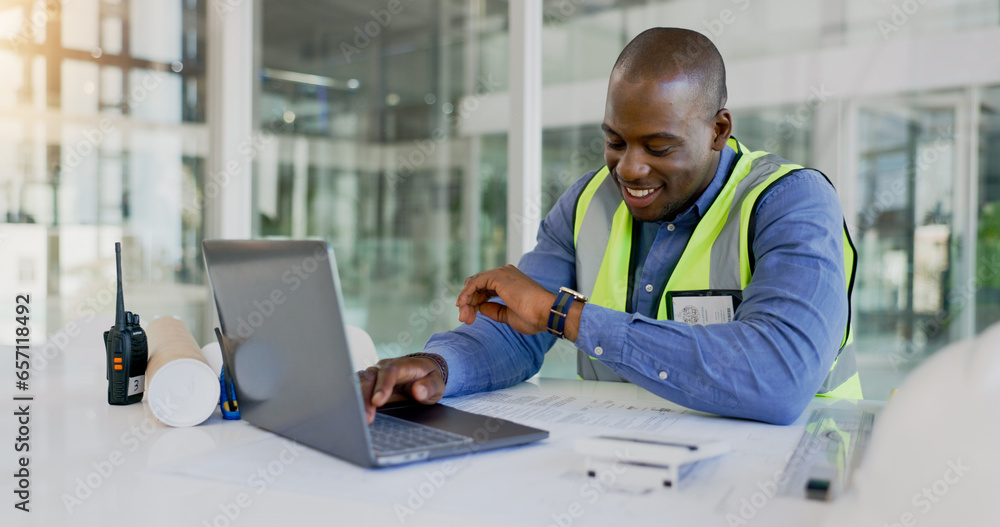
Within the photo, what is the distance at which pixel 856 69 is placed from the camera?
111 inches

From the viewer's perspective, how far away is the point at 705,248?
161cm

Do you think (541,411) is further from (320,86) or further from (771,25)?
(320,86)

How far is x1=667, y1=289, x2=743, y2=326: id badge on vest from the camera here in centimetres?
155

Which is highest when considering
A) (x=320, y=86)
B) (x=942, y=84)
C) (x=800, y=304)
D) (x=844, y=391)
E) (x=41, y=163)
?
(x=320, y=86)

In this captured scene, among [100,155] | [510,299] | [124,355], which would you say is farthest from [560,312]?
[100,155]

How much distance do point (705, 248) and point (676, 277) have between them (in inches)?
3.4

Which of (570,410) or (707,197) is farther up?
(707,197)

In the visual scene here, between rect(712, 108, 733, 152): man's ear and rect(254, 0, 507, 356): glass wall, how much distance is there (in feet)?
5.61

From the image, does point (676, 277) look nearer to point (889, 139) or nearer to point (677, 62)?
point (677, 62)

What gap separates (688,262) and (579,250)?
0.32 m

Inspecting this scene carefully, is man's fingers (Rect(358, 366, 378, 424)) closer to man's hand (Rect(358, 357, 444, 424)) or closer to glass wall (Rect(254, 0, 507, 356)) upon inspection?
man's hand (Rect(358, 357, 444, 424))

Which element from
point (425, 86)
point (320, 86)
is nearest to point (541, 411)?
point (425, 86)

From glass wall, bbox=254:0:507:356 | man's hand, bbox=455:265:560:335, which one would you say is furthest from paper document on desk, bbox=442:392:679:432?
glass wall, bbox=254:0:507:356

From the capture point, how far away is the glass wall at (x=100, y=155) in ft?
11.7
